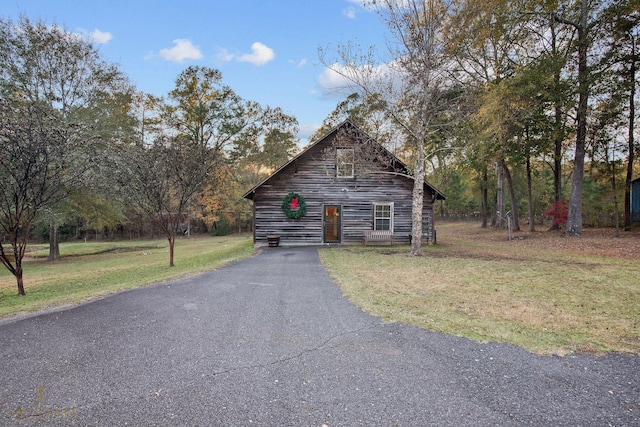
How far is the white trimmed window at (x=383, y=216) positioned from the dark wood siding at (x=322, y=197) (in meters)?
0.24

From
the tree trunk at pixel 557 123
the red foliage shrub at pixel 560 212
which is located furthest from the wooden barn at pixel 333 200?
the red foliage shrub at pixel 560 212

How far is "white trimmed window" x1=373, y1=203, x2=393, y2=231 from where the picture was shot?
18.1 meters

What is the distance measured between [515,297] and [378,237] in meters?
11.0

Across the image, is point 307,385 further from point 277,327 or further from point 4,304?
point 4,304

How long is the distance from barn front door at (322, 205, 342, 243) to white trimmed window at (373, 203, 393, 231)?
6.24ft

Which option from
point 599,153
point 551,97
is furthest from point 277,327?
point 599,153

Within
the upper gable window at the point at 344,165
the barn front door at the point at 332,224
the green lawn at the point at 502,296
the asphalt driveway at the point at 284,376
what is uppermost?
the upper gable window at the point at 344,165

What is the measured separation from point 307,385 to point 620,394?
2.82 meters

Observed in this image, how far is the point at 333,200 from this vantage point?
18.0m

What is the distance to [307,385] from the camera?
3.24 m

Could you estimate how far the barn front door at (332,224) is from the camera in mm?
18167

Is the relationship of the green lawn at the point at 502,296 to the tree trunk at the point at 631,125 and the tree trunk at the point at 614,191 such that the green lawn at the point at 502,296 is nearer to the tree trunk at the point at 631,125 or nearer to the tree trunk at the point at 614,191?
the tree trunk at the point at 614,191

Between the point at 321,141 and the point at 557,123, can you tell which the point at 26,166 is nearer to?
the point at 321,141

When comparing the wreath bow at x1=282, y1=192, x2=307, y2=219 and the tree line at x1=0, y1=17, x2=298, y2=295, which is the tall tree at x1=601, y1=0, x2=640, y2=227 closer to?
the wreath bow at x1=282, y1=192, x2=307, y2=219
